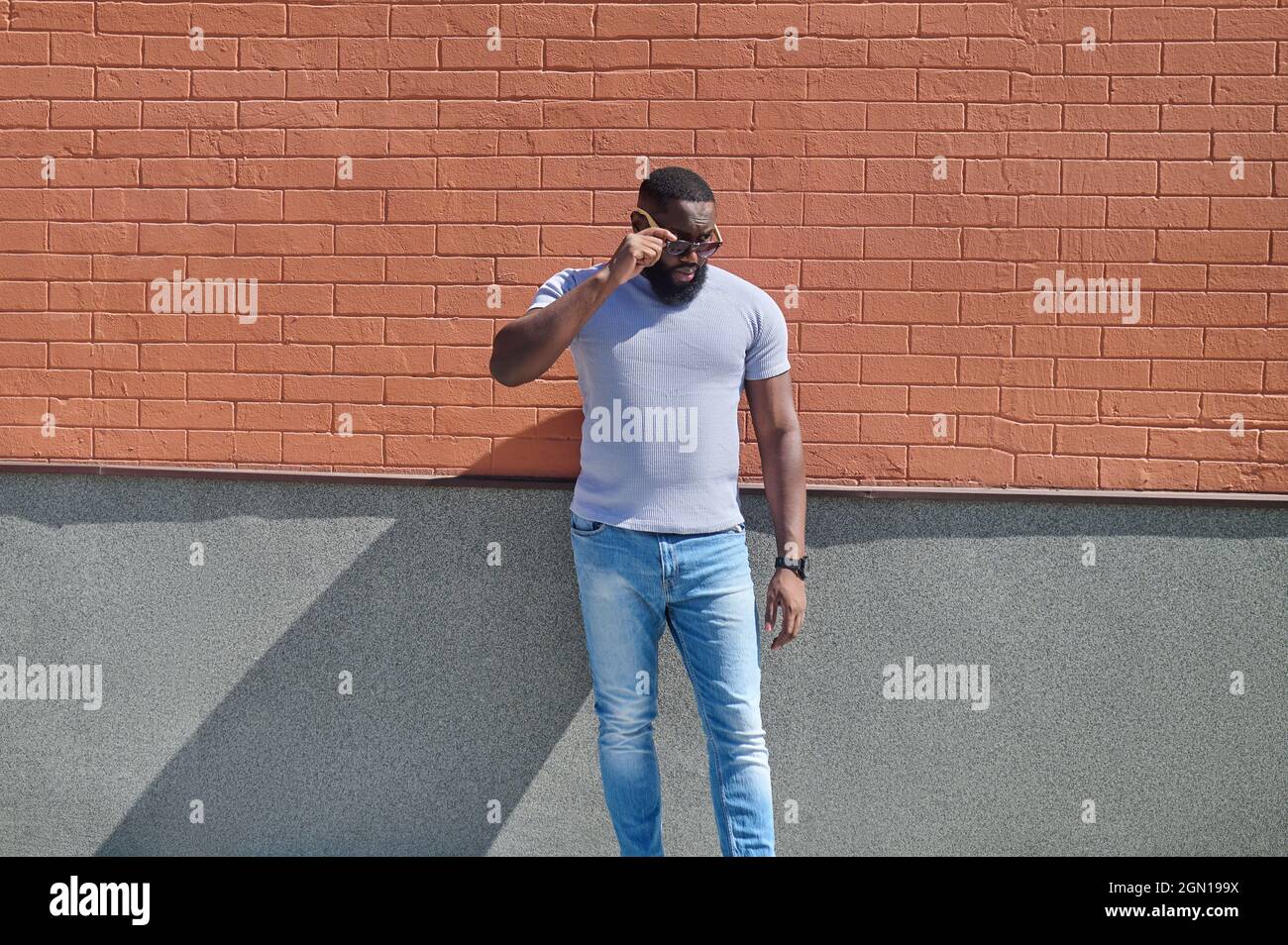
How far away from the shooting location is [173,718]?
11.2ft

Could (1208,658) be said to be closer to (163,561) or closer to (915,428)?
(915,428)

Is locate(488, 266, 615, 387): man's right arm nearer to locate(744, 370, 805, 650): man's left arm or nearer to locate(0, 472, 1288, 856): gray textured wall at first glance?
locate(744, 370, 805, 650): man's left arm

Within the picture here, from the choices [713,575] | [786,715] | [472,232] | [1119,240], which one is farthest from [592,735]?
[1119,240]

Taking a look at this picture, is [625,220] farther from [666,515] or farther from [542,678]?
[542,678]

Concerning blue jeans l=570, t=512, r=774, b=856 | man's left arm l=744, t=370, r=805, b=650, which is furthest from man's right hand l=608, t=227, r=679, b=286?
blue jeans l=570, t=512, r=774, b=856

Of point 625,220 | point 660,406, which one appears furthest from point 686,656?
point 625,220

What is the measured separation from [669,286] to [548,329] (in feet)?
1.19

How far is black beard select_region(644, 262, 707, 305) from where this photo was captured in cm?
276

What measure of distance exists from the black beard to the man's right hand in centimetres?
11

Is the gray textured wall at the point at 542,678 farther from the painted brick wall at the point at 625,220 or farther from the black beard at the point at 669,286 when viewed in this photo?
the black beard at the point at 669,286

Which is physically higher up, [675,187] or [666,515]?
[675,187]

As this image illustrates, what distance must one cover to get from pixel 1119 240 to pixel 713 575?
1763 mm

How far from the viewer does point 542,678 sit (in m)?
3.35

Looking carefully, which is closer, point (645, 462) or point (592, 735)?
point (645, 462)
